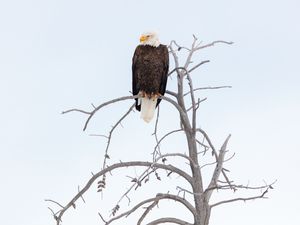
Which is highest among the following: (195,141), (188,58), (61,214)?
(188,58)

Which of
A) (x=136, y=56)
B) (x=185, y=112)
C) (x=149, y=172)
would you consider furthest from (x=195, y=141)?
(x=136, y=56)

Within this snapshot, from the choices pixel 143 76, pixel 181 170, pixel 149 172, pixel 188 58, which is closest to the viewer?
pixel 149 172

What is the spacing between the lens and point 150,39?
10.9 m

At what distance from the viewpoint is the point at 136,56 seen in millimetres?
10797

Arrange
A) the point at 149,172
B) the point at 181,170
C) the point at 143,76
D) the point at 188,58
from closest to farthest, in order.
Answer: the point at 149,172, the point at 181,170, the point at 188,58, the point at 143,76

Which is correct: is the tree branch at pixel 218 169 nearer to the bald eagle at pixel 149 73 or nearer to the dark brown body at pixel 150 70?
the bald eagle at pixel 149 73

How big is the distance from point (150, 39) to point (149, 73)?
0.63m

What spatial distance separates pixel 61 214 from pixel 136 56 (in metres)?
3.29

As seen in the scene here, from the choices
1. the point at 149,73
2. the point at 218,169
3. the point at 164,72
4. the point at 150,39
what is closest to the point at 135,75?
the point at 149,73

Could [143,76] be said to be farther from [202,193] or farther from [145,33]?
[202,193]

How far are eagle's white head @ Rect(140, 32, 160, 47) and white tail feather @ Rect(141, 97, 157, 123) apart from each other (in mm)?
958

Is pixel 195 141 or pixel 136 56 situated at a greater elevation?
pixel 136 56

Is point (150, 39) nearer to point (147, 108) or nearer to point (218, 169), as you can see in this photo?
point (147, 108)

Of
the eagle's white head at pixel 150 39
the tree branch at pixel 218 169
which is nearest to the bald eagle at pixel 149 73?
the eagle's white head at pixel 150 39
